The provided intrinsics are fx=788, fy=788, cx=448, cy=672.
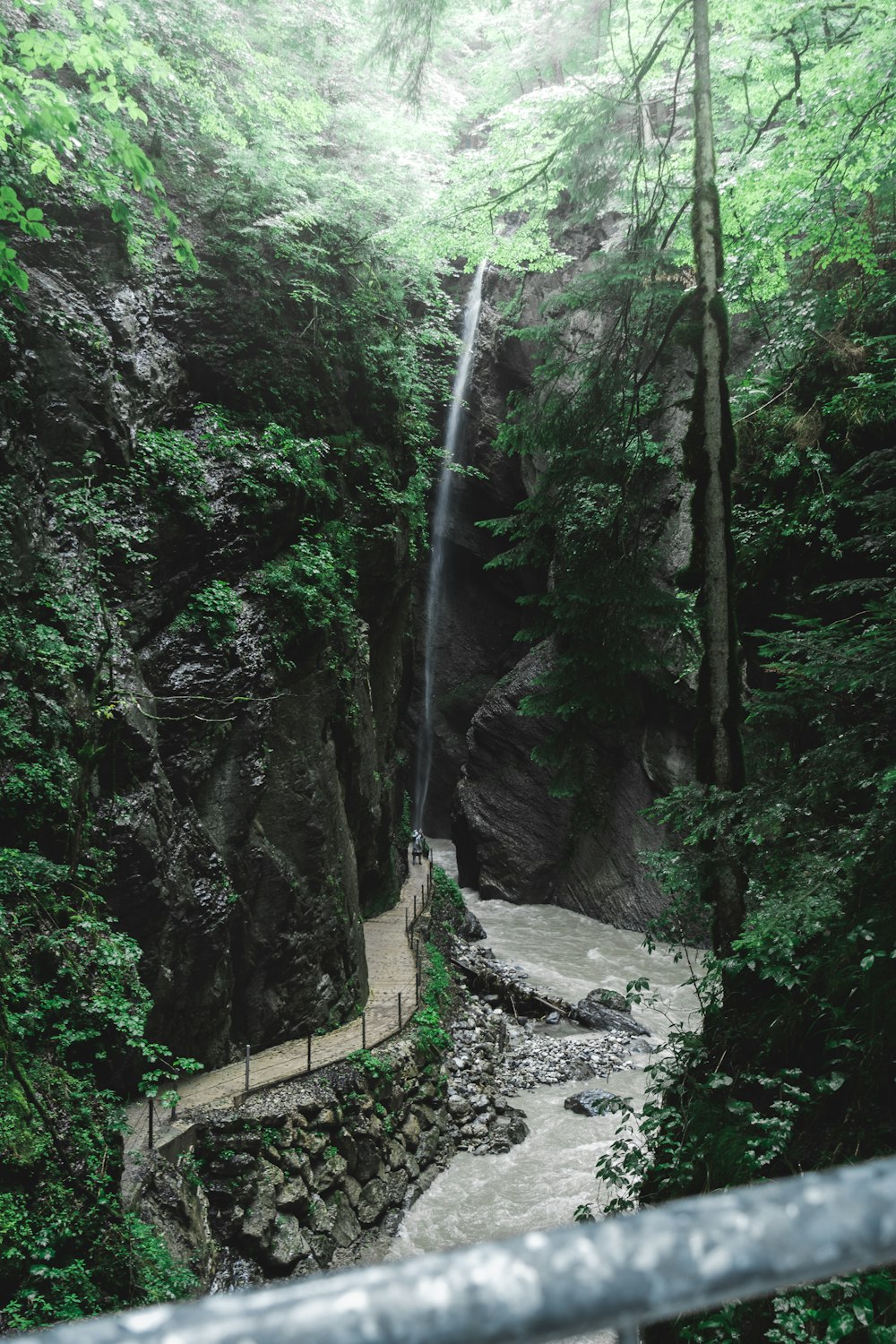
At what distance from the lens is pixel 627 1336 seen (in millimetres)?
A: 724

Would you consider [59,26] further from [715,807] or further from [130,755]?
[715,807]

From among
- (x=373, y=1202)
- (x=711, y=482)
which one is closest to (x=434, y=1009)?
(x=373, y=1202)

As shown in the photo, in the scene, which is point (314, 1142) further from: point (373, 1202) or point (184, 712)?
point (184, 712)

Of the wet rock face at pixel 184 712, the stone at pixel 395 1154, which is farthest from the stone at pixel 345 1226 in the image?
the wet rock face at pixel 184 712

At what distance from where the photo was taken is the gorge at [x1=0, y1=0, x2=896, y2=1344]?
5012 mm

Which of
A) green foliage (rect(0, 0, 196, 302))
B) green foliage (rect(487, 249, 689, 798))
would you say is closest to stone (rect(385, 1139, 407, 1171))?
green foliage (rect(487, 249, 689, 798))

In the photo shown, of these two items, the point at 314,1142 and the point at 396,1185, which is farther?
the point at 396,1185

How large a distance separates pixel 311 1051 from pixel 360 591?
7.84 metres

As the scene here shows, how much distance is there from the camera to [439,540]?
91.1 feet

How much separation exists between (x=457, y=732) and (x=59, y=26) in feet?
73.7

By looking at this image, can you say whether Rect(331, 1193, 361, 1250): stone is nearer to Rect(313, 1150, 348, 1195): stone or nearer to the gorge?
the gorge

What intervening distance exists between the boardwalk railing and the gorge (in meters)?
3.45

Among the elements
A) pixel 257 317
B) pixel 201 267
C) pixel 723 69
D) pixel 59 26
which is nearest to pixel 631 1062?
pixel 257 317

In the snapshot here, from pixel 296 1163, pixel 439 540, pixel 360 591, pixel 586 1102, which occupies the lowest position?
pixel 586 1102
